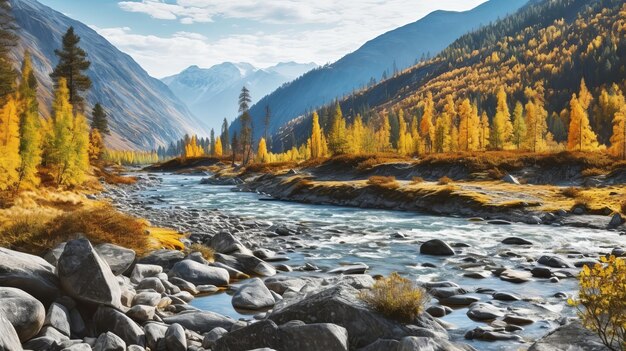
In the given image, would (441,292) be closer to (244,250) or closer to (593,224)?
(244,250)

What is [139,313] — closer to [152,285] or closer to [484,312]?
[152,285]

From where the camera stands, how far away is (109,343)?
331 inches

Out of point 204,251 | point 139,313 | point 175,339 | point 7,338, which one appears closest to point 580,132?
point 204,251

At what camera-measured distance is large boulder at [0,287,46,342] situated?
8305mm

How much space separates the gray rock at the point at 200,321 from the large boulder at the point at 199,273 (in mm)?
4202

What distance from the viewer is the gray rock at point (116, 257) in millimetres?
13695

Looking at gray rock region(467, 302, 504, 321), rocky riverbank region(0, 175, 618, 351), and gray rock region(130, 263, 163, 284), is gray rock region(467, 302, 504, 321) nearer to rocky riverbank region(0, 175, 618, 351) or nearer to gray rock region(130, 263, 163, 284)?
rocky riverbank region(0, 175, 618, 351)

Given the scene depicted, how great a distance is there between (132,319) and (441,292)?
28.5 ft

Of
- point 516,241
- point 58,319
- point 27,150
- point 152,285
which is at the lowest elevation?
point 516,241

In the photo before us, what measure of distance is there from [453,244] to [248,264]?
11.2m

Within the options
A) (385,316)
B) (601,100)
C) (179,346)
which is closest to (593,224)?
(385,316)

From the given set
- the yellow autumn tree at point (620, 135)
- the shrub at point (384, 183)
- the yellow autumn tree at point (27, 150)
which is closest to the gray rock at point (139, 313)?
the yellow autumn tree at point (27, 150)

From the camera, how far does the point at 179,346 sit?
9266mm

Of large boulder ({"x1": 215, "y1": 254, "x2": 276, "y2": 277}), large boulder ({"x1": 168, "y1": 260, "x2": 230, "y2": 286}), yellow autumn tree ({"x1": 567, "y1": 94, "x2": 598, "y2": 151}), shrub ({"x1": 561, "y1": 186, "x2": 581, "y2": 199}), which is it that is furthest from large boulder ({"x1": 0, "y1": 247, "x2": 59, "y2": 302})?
yellow autumn tree ({"x1": 567, "y1": 94, "x2": 598, "y2": 151})
